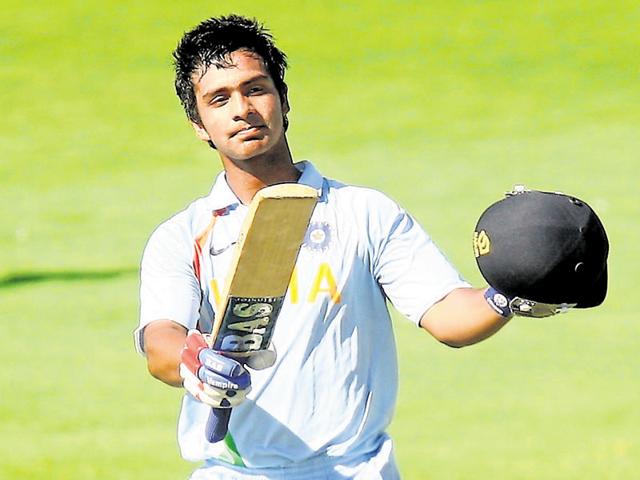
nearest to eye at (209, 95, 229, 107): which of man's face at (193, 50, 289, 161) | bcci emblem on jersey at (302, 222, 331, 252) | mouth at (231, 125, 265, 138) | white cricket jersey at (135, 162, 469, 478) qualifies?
man's face at (193, 50, 289, 161)

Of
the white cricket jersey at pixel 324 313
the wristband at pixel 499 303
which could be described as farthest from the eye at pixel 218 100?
the wristband at pixel 499 303

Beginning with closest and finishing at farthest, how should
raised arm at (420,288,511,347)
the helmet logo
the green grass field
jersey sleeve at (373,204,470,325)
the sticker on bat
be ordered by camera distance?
the sticker on bat → the helmet logo → raised arm at (420,288,511,347) → jersey sleeve at (373,204,470,325) → the green grass field

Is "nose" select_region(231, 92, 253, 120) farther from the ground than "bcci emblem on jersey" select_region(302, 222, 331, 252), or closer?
farther from the ground

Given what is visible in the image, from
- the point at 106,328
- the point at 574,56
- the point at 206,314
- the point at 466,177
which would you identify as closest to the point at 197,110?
the point at 206,314

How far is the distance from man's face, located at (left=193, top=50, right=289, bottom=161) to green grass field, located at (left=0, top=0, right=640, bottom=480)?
484cm

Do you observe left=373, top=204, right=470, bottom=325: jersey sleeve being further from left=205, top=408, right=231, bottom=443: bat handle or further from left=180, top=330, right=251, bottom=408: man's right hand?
left=180, top=330, right=251, bottom=408: man's right hand

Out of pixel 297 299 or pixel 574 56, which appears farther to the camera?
pixel 574 56

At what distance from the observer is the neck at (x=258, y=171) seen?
5.13 metres

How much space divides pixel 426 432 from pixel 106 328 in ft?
13.0

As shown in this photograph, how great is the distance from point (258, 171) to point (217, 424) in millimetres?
850

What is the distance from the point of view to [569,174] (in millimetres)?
17766

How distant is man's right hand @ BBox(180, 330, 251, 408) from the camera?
4336 millimetres

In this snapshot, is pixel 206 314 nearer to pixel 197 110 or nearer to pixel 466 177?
pixel 197 110

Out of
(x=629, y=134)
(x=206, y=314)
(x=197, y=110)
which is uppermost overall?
(x=197, y=110)
